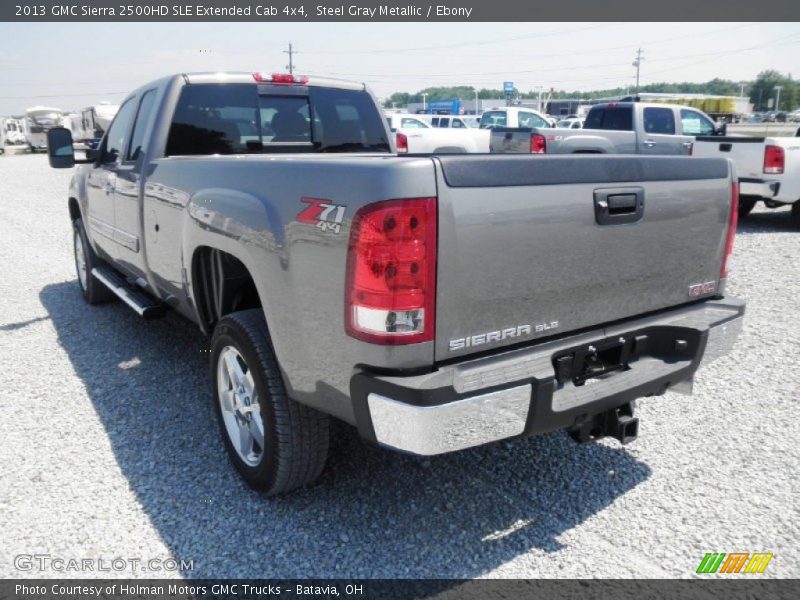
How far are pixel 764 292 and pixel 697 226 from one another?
4335mm

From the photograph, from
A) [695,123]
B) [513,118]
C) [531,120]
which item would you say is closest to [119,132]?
[695,123]

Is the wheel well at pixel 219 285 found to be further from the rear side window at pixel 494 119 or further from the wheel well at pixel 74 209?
the rear side window at pixel 494 119

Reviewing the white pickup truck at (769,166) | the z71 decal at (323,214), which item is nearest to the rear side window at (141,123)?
the z71 decal at (323,214)

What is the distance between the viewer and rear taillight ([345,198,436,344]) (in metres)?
2.07

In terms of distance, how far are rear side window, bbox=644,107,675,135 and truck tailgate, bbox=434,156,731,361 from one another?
11.3m

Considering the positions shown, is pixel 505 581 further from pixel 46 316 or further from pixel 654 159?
pixel 46 316

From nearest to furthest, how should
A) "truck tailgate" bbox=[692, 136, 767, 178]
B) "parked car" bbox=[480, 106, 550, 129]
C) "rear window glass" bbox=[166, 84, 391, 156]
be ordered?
"rear window glass" bbox=[166, 84, 391, 156]
"truck tailgate" bbox=[692, 136, 767, 178]
"parked car" bbox=[480, 106, 550, 129]

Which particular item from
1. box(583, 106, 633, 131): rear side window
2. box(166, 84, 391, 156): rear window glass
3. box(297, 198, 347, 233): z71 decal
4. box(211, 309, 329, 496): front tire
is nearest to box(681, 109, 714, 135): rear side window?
box(583, 106, 633, 131): rear side window

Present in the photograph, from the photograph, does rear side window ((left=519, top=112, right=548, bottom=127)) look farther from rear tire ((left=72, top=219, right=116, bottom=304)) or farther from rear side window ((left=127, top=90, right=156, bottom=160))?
rear side window ((left=127, top=90, right=156, bottom=160))

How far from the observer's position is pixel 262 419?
2830 mm

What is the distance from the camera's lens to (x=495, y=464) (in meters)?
3.29

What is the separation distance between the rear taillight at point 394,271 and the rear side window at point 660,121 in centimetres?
1255

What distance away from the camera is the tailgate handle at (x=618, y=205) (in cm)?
247

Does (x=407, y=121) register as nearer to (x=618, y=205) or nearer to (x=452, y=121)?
(x=452, y=121)
